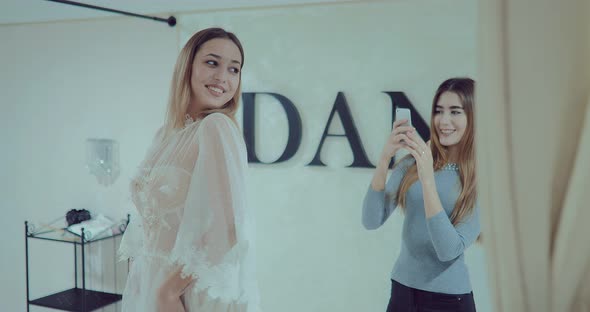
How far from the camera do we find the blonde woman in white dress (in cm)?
183

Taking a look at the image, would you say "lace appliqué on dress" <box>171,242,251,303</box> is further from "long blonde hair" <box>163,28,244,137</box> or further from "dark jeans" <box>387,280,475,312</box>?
"dark jeans" <box>387,280,475,312</box>

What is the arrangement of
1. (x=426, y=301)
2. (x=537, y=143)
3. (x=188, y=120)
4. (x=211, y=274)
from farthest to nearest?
(x=426, y=301), (x=188, y=120), (x=211, y=274), (x=537, y=143)

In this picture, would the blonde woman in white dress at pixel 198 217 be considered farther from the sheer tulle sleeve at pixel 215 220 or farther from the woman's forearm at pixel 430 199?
the woman's forearm at pixel 430 199

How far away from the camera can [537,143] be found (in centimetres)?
57

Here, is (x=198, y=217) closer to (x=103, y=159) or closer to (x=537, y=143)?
(x=537, y=143)

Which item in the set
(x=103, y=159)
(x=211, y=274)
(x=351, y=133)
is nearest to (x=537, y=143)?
(x=211, y=274)

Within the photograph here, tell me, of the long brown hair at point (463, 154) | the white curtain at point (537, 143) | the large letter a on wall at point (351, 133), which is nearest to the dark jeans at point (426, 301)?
the long brown hair at point (463, 154)

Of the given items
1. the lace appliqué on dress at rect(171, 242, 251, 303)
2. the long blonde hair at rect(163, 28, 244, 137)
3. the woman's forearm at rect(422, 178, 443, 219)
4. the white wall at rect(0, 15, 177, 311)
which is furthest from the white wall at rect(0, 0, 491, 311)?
Result: the lace appliqué on dress at rect(171, 242, 251, 303)

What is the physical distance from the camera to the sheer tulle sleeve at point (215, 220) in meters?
1.82

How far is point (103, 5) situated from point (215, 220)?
1.62 m

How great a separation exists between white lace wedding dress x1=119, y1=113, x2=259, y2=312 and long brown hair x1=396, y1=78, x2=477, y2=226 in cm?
86

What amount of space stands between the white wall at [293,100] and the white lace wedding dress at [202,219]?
2.67 ft

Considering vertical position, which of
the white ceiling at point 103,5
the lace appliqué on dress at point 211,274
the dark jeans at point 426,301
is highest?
the white ceiling at point 103,5

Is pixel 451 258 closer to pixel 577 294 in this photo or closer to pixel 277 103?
pixel 277 103
